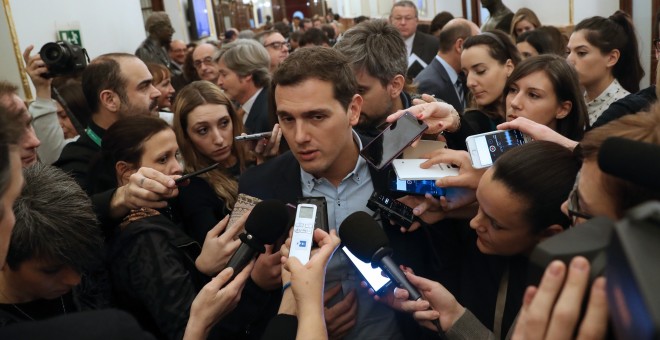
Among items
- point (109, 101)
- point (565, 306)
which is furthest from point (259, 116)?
point (565, 306)

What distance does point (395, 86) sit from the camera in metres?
2.53

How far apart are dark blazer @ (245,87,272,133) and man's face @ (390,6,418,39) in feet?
8.23

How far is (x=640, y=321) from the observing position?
530mm

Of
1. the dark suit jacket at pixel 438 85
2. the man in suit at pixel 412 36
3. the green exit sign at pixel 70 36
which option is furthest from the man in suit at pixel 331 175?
the man in suit at pixel 412 36

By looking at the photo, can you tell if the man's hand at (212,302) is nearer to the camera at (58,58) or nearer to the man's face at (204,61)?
the camera at (58,58)

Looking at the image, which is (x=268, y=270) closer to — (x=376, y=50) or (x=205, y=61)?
(x=376, y=50)

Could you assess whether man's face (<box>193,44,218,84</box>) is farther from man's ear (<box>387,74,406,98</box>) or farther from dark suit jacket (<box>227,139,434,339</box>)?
dark suit jacket (<box>227,139,434,339</box>)

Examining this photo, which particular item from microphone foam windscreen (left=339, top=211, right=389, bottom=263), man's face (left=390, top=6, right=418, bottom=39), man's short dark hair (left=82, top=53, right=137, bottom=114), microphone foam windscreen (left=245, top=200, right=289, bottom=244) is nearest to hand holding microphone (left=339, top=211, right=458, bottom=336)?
microphone foam windscreen (left=339, top=211, right=389, bottom=263)

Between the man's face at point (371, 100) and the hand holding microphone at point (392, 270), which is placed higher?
the man's face at point (371, 100)

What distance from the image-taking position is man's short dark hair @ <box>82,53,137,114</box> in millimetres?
2951

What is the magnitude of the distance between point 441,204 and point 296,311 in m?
→ 0.58

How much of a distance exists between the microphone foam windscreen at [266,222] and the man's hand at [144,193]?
1.28 feet

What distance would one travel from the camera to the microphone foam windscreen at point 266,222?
1.44 metres

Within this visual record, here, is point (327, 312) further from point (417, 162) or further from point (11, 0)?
point (11, 0)
